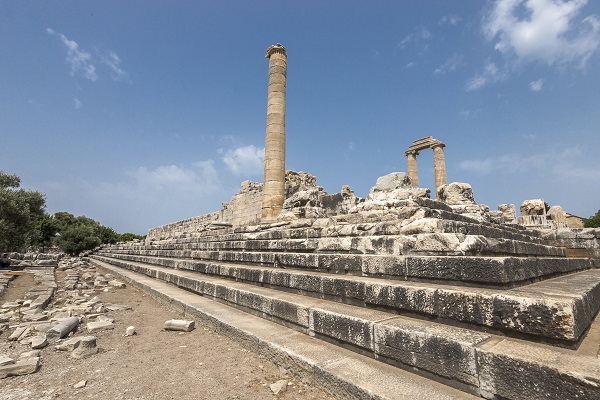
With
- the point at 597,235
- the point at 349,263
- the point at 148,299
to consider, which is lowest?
the point at 148,299

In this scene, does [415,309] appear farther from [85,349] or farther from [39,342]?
[39,342]

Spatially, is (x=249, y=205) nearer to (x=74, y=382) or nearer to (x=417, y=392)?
(x=74, y=382)

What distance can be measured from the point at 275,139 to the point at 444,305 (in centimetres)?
1067

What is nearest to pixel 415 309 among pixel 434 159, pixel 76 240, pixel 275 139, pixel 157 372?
pixel 157 372

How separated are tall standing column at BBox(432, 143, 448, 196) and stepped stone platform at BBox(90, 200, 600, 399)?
1749 centimetres

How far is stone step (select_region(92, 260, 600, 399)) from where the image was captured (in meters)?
1.51

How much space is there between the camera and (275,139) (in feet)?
39.9

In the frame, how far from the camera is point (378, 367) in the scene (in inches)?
85.8

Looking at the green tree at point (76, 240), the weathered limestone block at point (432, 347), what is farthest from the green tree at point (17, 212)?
the weathered limestone block at point (432, 347)

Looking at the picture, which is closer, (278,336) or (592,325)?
(592,325)

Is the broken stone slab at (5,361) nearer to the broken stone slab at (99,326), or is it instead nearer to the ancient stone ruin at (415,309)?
the broken stone slab at (99,326)

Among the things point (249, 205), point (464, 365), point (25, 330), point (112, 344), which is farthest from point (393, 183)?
point (249, 205)

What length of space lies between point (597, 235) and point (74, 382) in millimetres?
9521

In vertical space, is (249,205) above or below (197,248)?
above
